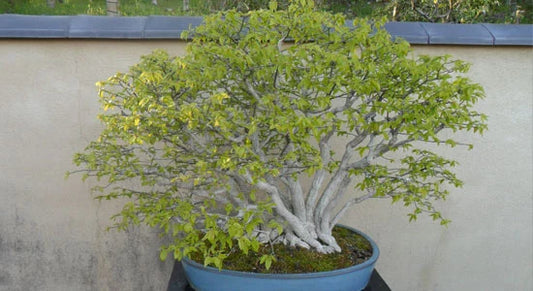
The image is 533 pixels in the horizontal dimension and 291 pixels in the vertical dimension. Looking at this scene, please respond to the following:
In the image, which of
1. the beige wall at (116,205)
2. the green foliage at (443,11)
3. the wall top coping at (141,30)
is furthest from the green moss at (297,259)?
the green foliage at (443,11)

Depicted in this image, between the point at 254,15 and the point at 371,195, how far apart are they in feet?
2.93

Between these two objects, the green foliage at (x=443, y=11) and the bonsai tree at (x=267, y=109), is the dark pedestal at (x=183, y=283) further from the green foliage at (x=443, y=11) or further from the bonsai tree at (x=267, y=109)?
the green foliage at (x=443, y=11)

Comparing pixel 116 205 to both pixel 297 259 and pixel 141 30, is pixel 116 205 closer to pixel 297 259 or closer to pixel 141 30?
pixel 141 30

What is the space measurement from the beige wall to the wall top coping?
0.23 feet

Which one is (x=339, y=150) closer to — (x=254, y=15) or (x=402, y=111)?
(x=402, y=111)

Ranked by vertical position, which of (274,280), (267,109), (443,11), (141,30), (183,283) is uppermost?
(443,11)

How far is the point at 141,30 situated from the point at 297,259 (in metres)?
1.38

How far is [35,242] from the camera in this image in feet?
8.78

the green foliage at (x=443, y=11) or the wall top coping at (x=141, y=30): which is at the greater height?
the green foliage at (x=443, y=11)

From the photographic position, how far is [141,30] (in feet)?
7.88

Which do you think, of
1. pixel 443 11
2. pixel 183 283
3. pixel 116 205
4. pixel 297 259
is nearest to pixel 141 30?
pixel 116 205

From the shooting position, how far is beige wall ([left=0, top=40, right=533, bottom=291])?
2504 millimetres

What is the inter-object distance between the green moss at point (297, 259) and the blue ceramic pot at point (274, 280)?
60 mm

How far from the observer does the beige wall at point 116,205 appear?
250cm
